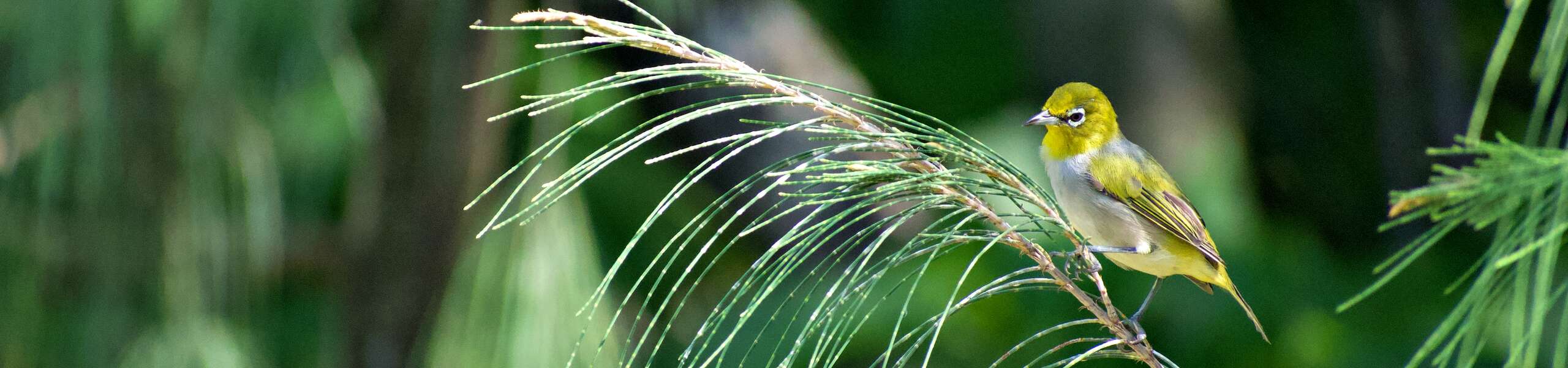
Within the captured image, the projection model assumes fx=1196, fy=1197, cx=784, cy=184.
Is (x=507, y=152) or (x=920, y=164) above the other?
(x=920, y=164)

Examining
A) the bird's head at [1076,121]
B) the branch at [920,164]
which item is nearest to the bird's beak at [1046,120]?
the bird's head at [1076,121]

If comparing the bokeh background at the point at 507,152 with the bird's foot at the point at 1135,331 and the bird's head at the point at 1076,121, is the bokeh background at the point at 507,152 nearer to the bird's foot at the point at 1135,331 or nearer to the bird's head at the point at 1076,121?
the bird's head at the point at 1076,121

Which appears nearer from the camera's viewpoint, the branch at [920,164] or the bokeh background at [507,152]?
the branch at [920,164]

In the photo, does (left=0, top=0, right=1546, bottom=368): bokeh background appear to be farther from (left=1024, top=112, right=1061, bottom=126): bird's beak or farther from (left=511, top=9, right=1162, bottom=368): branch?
(left=511, top=9, right=1162, bottom=368): branch

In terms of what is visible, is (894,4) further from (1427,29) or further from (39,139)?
(39,139)

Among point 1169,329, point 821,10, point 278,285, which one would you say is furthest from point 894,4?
point 278,285

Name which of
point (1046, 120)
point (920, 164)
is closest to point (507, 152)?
point (1046, 120)

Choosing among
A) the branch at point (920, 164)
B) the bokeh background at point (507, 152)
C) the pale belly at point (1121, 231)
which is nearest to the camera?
the branch at point (920, 164)

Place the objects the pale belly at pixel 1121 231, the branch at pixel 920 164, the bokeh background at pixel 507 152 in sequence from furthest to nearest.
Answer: the bokeh background at pixel 507 152 < the pale belly at pixel 1121 231 < the branch at pixel 920 164

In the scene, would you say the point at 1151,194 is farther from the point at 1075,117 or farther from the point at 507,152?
the point at 507,152
